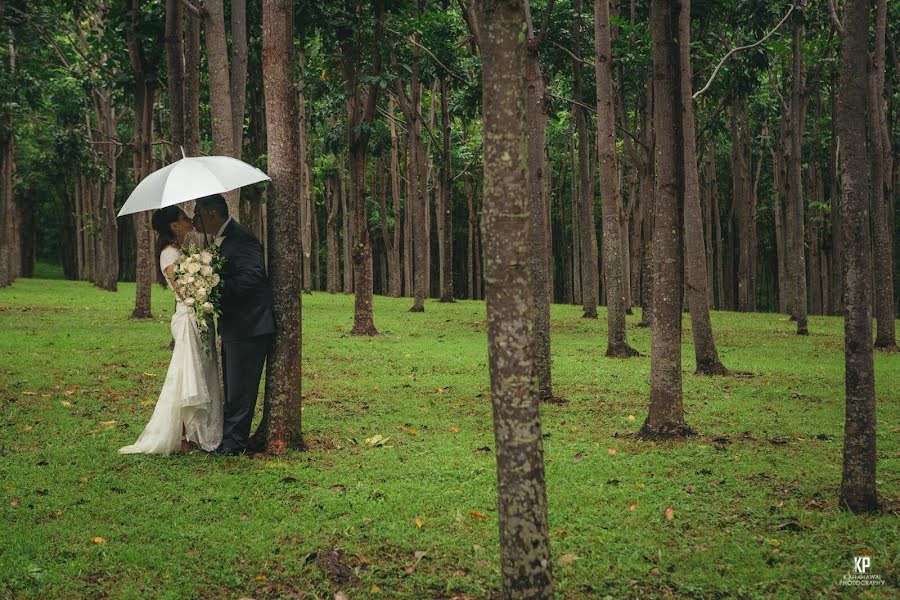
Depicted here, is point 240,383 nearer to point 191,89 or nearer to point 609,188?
point 191,89

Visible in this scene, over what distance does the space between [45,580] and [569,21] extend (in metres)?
17.7

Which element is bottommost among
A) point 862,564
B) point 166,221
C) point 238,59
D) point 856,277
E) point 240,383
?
point 862,564

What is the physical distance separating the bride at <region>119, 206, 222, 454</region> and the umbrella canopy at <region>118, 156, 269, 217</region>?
30cm

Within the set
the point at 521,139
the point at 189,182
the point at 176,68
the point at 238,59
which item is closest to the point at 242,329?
the point at 189,182

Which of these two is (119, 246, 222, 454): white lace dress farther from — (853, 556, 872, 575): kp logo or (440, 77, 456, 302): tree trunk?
(440, 77, 456, 302): tree trunk

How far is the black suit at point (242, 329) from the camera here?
764 centimetres

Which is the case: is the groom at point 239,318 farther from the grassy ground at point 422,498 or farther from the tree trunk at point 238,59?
the tree trunk at point 238,59

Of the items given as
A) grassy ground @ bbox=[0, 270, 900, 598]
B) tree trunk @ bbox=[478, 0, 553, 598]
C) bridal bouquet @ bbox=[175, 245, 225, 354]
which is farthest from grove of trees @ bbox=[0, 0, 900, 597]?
grassy ground @ bbox=[0, 270, 900, 598]

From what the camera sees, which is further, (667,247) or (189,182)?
(667,247)

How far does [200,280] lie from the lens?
7.59 m

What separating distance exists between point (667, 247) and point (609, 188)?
7322 millimetres

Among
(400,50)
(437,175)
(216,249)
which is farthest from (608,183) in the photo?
(437,175)

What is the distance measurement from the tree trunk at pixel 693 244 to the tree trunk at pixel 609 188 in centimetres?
172

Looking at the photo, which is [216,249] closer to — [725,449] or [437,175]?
[725,449]
